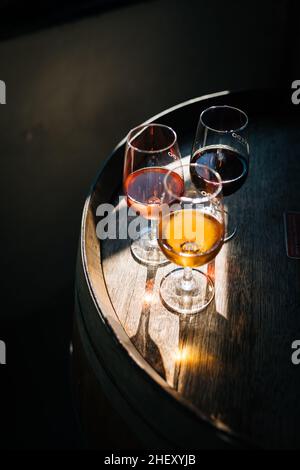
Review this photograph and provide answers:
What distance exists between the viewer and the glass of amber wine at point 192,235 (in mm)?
1141

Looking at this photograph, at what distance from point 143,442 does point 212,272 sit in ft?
1.50

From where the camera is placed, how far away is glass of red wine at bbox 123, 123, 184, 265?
1.25m

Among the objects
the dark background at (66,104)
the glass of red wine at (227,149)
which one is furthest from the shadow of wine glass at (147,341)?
the dark background at (66,104)

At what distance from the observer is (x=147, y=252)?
4.50 feet

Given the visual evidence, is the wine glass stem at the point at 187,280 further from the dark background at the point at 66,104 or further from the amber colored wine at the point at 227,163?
the dark background at the point at 66,104

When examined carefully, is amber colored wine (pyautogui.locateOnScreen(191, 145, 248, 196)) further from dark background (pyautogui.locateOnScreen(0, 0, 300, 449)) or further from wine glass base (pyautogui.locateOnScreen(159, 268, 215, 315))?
dark background (pyautogui.locateOnScreen(0, 0, 300, 449))

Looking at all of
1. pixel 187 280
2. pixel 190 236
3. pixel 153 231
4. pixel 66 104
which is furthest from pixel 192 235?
pixel 66 104

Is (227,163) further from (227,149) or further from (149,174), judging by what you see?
(149,174)

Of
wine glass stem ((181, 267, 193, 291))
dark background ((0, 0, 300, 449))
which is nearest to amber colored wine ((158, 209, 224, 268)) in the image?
wine glass stem ((181, 267, 193, 291))

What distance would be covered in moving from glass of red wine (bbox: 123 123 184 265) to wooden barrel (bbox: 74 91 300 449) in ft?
0.17

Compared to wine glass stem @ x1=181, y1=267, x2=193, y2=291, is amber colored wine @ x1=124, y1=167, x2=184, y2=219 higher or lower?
higher

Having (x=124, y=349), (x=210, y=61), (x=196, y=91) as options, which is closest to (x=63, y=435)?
(x=124, y=349)

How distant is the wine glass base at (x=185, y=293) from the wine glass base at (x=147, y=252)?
55 millimetres
